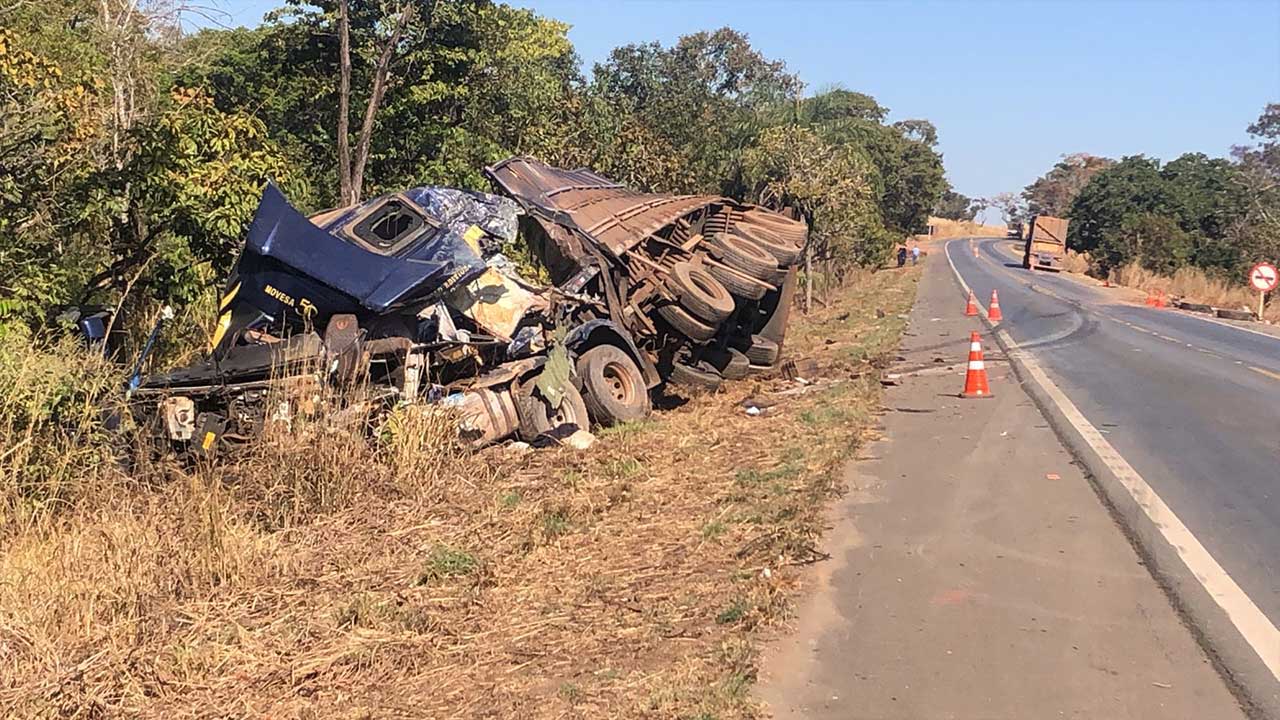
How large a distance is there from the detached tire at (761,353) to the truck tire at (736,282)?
1.45m

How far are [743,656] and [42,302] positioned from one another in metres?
7.29

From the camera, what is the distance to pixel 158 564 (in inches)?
230

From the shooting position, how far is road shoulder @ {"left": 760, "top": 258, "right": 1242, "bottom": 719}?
439cm

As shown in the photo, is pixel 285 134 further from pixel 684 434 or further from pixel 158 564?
pixel 158 564

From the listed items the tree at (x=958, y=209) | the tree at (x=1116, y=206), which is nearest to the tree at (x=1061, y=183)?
the tree at (x=958, y=209)

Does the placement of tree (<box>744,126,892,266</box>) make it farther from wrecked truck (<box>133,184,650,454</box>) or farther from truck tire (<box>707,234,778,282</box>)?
wrecked truck (<box>133,184,650,454</box>)

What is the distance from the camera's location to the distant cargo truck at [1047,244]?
57875 mm

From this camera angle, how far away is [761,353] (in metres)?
14.4

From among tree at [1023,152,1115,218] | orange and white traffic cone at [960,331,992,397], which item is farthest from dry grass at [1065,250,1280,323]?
tree at [1023,152,1115,218]

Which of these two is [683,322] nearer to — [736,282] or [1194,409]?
[736,282]

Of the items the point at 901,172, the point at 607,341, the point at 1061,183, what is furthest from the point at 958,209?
the point at 607,341

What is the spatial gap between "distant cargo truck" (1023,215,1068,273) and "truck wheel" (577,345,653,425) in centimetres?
5158

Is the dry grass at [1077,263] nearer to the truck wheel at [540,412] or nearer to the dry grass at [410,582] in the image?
the truck wheel at [540,412]

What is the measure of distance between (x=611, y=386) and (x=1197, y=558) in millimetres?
5878
